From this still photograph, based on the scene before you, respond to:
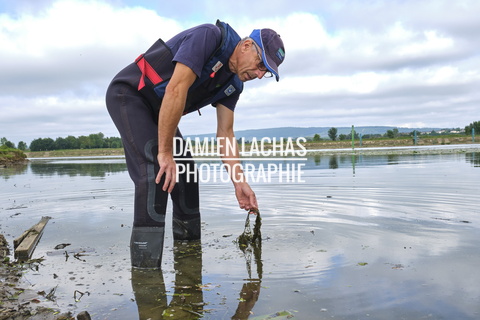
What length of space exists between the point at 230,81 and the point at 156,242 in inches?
61.3

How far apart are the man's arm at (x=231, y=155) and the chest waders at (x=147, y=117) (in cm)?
50

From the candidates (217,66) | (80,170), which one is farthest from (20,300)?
(80,170)

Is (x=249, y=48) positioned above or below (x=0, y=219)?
above

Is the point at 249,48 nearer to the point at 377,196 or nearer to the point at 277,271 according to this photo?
the point at 277,271

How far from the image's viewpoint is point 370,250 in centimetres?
416

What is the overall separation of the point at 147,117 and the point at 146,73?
0.39 m

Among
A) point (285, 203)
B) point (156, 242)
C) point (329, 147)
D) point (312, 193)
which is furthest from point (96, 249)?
point (329, 147)

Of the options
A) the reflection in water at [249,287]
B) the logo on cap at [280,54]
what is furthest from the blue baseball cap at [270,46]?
the reflection in water at [249,287]

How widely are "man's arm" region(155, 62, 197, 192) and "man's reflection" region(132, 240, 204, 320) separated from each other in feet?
2.96

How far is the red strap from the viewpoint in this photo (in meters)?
3.64

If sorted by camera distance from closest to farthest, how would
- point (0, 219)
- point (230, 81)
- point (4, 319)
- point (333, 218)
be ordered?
point (4, 319) → point (230, 81) → point (333, 218) → point (0, 219)

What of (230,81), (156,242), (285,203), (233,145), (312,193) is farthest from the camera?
Result: (312,193)

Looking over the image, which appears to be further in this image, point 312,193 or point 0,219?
point 312,193

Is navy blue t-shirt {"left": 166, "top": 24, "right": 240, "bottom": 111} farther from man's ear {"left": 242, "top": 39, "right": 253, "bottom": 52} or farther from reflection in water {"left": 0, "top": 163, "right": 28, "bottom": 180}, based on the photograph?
reflection in water {"left": 0, "top": 163, "right": 28, "bottom": 180}
